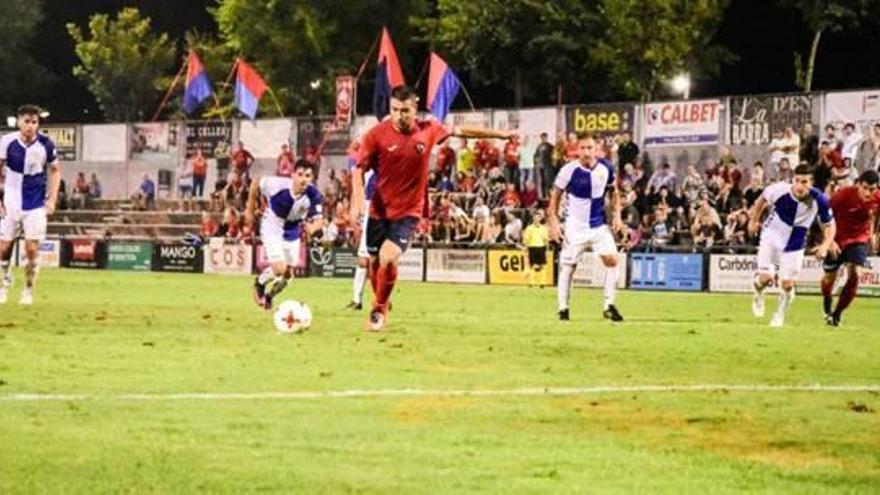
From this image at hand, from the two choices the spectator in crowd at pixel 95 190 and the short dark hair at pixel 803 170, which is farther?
the spectator in crowd at pixel 95 190

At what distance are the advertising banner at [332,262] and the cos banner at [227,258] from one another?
293cm

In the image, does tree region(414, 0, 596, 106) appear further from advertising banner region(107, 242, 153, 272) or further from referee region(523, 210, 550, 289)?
referee region(523, 210, 550, 289)

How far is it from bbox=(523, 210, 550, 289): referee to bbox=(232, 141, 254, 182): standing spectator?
15023mm

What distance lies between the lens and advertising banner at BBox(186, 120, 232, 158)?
56531 mm

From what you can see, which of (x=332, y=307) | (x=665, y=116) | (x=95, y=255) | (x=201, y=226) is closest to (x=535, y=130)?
(x=665, y=116)

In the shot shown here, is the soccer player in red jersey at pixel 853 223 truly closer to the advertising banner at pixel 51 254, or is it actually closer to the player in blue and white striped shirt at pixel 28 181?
the player in blue and white striped shirt at pixel 28 181

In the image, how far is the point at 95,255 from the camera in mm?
55594

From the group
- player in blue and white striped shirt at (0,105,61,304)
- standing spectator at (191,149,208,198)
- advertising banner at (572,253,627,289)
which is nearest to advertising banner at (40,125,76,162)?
standing spectator at (191,149,208,198)

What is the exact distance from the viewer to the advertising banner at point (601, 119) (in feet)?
145

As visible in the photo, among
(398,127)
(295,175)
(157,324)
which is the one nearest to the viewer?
(398,127)

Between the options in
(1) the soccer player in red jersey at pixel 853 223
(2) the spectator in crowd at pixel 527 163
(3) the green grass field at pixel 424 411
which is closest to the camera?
(3) the green grass field at pixel 424 411

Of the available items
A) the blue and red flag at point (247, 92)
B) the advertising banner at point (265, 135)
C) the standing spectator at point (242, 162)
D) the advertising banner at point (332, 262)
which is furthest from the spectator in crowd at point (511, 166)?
the blue and red flag at point (247, 92)

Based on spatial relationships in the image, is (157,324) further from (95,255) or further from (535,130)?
(95,255)

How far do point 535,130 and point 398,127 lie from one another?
28.8m
